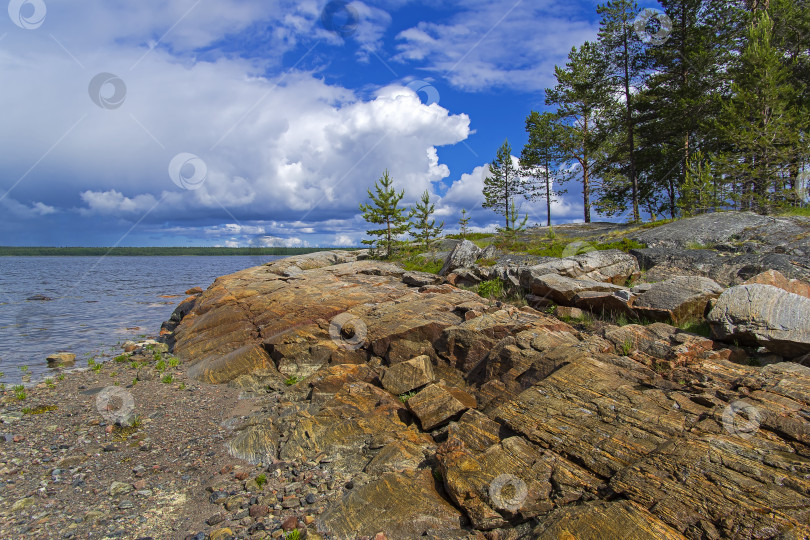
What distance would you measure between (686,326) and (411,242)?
28.7 m

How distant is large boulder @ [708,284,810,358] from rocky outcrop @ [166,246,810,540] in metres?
0.05

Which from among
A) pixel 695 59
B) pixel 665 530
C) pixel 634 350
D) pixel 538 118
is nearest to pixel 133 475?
pixel 665 530

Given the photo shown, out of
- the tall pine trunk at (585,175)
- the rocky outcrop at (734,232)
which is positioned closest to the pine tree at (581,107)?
the tall pine trunk at (585,175)

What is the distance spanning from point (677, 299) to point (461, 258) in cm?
1314

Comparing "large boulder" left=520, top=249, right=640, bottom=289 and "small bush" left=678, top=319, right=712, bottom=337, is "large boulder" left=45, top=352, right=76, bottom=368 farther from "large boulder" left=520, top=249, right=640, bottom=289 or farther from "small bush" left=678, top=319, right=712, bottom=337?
"small bush" left=678, top=319, right=712, bottom=337

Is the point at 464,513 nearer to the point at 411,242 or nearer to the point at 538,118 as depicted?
the point at 411,242

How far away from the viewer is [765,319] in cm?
902

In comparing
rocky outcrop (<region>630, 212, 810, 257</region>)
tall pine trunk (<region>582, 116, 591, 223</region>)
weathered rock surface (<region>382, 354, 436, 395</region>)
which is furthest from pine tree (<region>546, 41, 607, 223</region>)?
weathered rock surface (<region>382, 354, 436, 395</region>)

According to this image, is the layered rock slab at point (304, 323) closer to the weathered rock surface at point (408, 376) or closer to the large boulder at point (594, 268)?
the weathered rock surface at point (408, 376)

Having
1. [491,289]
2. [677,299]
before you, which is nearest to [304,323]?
Result: [491,289]

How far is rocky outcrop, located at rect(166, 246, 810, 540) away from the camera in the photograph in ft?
17.2

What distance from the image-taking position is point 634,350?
9.79 meters

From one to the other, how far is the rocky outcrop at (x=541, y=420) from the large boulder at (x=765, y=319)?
5 centimetres

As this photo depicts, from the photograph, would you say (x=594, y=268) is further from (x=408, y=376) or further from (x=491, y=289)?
(x=408, y=376)
